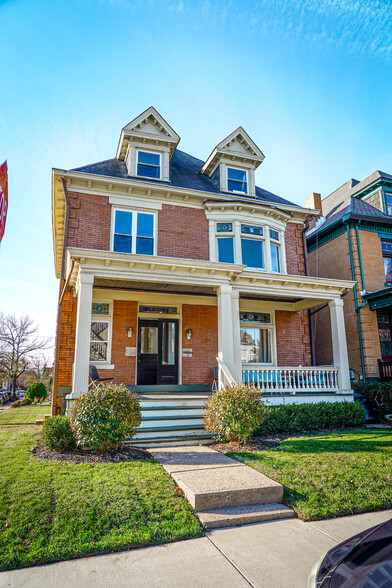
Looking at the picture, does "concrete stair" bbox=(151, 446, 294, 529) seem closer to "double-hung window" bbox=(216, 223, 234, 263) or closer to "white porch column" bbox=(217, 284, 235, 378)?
"white porch column" bbox=(217, 284, 235, 378)

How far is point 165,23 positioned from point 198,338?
859cm

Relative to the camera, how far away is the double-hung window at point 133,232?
1178cm

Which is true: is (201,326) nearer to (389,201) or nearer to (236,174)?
(236,174)

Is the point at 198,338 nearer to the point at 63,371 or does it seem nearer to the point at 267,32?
the point at 63,371

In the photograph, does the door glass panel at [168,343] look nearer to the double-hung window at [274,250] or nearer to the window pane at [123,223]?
the window pane at [123,223]

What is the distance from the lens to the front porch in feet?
31.8

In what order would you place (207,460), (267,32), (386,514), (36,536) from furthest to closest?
(267,32) < (207,460) < (386,514) < (36,536)

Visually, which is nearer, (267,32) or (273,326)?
(267,32)

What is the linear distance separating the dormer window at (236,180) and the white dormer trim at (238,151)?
1.09 feet

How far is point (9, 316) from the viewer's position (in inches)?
1535

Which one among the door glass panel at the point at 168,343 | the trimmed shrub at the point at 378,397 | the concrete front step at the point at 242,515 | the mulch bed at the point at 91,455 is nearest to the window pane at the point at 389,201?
the trimmed shrub at the point at 378,397

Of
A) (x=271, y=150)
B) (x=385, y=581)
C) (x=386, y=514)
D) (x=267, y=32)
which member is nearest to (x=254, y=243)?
(x=271, y=150)

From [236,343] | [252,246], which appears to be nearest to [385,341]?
[252,246]

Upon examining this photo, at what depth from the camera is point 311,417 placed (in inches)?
372
